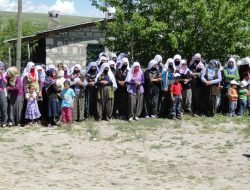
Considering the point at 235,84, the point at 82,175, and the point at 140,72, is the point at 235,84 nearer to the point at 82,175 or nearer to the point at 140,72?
the point at 140,72

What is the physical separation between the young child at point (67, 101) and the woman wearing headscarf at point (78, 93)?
354 millimetres

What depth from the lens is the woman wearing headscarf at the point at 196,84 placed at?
41.5 feet

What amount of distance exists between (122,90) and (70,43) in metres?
9.63

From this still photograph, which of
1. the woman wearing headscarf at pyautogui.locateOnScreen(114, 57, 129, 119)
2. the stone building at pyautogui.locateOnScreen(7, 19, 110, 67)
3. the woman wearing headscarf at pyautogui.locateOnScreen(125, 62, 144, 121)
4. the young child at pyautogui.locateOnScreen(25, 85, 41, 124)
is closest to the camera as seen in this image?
the young child at pyautogui.locateOnScreen(25, 85, 41, 124)

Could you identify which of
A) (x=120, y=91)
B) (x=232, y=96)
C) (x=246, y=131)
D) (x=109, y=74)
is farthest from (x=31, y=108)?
(x=232, y=96)

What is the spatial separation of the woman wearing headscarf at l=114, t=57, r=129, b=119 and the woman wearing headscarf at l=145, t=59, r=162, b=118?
55 cm

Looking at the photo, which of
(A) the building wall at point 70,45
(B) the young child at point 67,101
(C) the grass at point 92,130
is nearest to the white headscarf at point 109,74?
(B) the young child at point 67,101

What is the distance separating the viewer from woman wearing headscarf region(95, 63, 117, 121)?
11648 millimetres

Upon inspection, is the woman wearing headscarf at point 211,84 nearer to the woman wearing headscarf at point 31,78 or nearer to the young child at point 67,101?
the young child at point 67,101

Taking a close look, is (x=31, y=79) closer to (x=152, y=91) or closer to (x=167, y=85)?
(x=152, y=91)

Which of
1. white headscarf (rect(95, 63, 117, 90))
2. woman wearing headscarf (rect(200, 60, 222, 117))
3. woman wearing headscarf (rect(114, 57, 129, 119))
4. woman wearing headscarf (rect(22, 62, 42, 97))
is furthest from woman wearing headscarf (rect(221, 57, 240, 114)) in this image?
woman wearing headscarf (rect(22, 62, 42, 97))

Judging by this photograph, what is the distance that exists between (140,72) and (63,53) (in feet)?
31.5

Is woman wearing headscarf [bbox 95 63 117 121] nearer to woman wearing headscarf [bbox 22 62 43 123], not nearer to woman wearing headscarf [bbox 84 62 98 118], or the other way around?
woman wearing headscarf [bbox 84 62 98 118]

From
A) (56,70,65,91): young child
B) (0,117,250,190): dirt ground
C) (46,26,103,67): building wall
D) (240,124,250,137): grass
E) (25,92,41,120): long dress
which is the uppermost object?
(46,26,103,67): building wall
